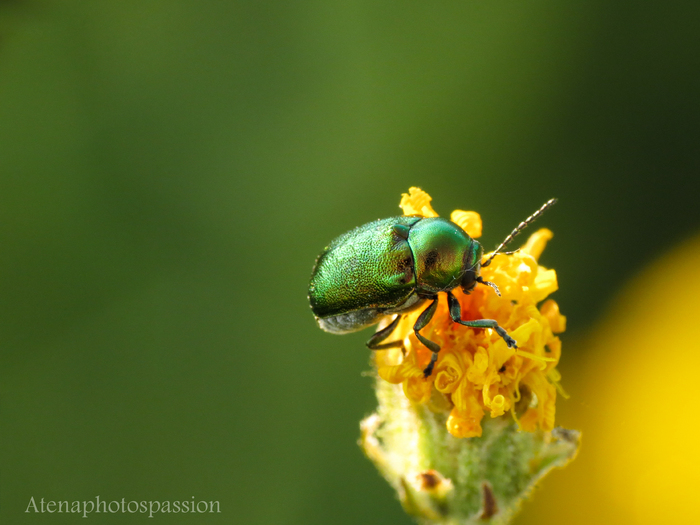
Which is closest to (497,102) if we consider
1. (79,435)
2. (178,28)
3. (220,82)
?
(220,82)

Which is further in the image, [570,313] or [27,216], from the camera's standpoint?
[570,313]

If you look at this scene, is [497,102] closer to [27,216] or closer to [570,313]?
[570,313]

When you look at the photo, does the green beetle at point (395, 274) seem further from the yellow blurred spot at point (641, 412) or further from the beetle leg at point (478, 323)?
the yellow blurred spot at point (641, 412)

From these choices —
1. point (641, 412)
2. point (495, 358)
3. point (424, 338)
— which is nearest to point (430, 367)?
point (424, 338)

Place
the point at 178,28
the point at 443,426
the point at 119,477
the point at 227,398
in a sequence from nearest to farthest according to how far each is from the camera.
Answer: the point at 443,426 < the point at 119,477 < the point at 227,398 < the point at 178,28

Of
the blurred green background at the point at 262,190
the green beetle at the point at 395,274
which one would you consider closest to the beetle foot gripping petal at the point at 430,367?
the green beetle at the point at 395,274

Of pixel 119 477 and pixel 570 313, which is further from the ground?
pixel 570 313
